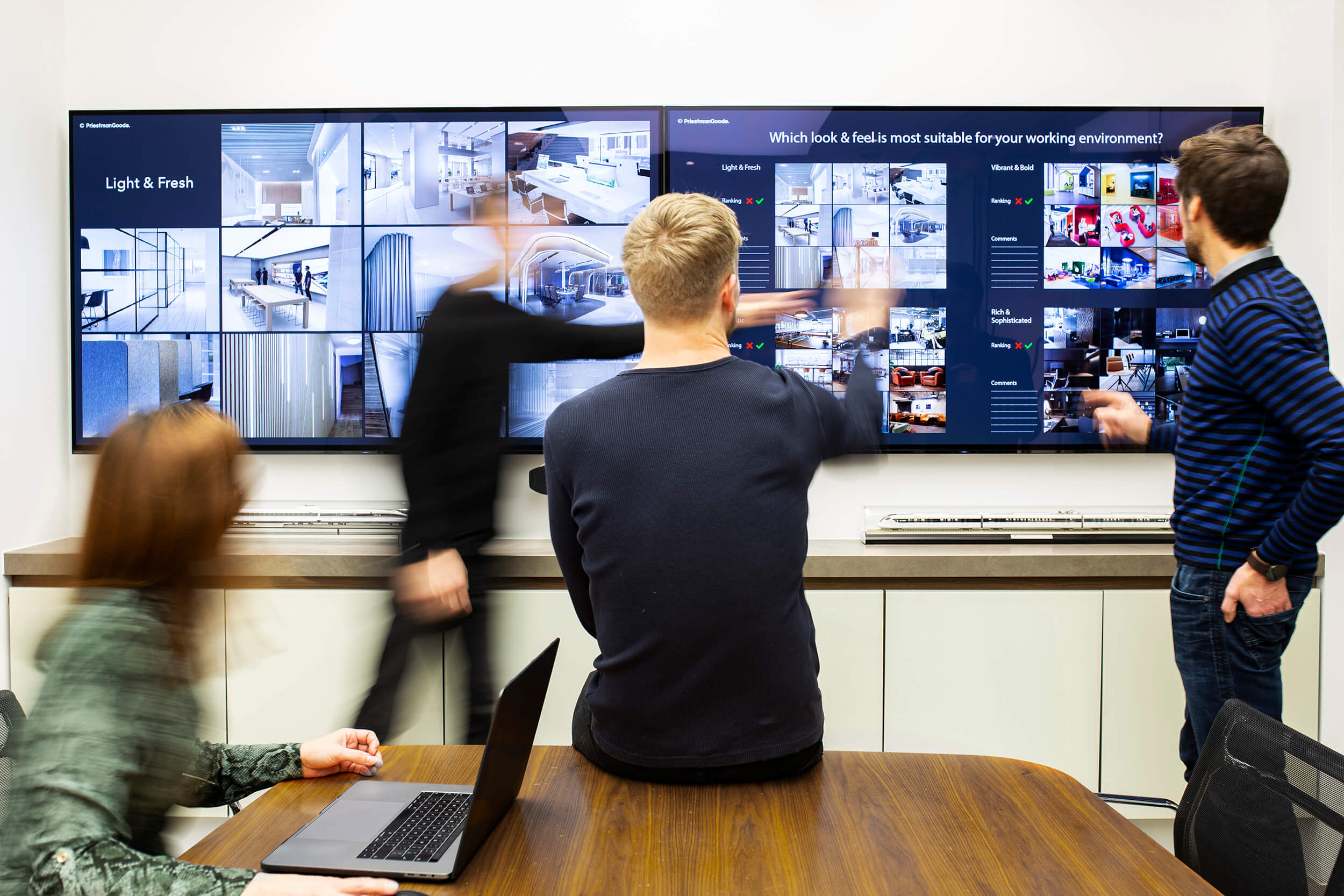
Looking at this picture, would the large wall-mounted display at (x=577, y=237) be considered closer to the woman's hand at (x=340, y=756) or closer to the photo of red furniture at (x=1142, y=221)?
the photo of red furniture at (x=1142, y=221)

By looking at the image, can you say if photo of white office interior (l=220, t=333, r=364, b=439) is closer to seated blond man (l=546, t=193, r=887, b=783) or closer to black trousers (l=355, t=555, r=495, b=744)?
black trousers (l=355, t=555, r=495, b=744)

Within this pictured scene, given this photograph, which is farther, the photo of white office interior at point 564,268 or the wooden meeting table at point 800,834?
the photo of white office interior at point 564,268

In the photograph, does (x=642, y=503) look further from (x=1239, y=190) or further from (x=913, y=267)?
(x=913, y=267)

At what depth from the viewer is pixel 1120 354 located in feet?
8.92

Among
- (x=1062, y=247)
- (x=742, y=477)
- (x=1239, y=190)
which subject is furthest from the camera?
(x=1062, y=247)

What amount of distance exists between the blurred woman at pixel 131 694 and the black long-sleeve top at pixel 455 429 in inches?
33.1

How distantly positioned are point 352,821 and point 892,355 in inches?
85.3

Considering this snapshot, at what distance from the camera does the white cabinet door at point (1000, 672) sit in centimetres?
244

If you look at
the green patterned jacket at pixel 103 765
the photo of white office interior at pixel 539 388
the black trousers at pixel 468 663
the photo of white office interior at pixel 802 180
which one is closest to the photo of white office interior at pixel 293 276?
the photo of white office interior at pixel 539 388

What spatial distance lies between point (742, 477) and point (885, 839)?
0.47 m

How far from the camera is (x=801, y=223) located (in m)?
2.71

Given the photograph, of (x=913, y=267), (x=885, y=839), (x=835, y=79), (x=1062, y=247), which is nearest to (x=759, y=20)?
(x=835, y=79)

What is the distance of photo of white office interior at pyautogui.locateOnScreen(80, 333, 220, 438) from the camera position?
8.95 ft

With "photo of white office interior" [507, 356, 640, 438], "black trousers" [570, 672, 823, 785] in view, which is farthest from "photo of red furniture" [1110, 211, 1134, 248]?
"black trousers" [570, 672, 823, 785]
